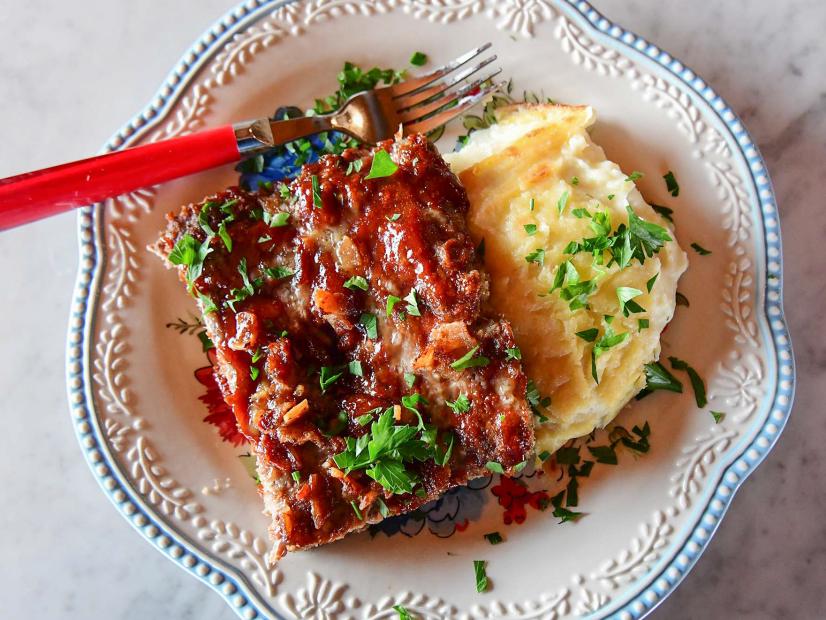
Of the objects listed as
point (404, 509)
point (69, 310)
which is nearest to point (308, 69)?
point (69, 310)

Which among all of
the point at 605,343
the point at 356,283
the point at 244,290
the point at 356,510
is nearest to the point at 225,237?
the point at 244,290

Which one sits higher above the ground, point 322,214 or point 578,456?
point 322,214

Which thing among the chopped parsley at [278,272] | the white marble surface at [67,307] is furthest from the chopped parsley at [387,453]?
the white marble surface at [67,307]

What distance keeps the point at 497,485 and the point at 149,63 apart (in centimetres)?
358

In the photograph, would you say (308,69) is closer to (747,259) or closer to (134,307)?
(134,307)

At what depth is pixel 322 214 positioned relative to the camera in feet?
11.6

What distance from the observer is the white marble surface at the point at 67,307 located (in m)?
4.31

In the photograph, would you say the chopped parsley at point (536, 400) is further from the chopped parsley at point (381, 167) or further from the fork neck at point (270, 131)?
the fork neck at point (270, 131)

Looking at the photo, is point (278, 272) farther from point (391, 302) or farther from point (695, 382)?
point (695, 382)

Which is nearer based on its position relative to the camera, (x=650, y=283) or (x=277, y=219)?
(x=277, y=219)

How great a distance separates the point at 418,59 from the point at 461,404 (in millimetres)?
2228

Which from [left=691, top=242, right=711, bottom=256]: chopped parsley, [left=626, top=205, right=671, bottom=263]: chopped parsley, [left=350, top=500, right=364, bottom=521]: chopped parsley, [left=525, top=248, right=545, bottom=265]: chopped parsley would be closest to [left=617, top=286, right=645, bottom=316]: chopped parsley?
[left=626, top=205, right=671, bottom=263]: chopped parsley

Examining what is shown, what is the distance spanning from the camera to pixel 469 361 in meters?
3.34

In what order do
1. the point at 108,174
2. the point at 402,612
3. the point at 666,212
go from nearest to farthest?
the point at 402,612 → the point at 108,174 → the point at 666,212
